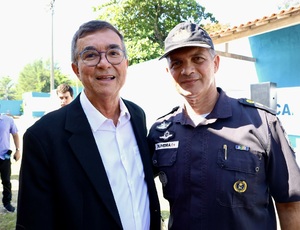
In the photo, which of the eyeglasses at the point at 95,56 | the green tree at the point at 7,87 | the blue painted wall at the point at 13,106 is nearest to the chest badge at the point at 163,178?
the eyeglasses at the point at 95,56

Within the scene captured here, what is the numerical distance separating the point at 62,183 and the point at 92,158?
0.63ft

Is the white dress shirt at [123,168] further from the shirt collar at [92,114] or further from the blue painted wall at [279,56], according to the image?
the blue painted wall at [279,56]

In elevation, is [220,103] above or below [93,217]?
above

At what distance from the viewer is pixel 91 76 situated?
1.56 meters

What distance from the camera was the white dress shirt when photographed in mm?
1509

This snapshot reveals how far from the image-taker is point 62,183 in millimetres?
1330

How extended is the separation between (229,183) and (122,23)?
12.6m

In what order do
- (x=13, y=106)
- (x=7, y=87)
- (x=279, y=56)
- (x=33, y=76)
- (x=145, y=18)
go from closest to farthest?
(x=279, y=56), (x=145, y=18), (x=13, y=106), (x=33, y=76), (x=7, y=87)

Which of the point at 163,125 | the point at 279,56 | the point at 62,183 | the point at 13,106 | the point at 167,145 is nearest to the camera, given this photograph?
the point at 62,183

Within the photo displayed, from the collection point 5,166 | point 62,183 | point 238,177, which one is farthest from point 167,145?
point 5,166

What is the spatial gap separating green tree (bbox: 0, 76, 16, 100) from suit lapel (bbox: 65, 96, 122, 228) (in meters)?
78.7

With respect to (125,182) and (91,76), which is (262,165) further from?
(91,76)

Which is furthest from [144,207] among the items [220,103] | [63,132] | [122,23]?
[122,23]

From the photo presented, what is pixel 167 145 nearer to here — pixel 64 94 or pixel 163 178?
pixel 163 178
